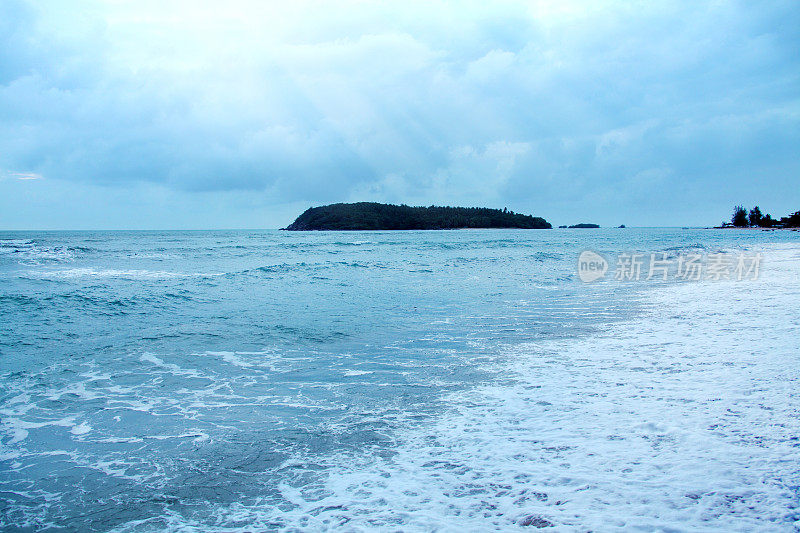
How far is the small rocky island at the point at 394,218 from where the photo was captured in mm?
162500

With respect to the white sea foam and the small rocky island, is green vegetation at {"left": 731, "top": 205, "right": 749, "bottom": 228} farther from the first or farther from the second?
the white sea foam

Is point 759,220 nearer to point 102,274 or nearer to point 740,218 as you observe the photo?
point 740,218

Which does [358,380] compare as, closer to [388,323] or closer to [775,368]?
[388,323]

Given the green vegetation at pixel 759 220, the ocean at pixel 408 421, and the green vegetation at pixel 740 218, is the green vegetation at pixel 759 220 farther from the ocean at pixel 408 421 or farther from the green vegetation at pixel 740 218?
the ocean at pixel 408 421

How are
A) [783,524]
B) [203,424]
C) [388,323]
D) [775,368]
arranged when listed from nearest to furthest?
[783,524]
[203,424]
[775,368]
[388,323]

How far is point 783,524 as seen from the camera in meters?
3.10

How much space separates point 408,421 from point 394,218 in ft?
548

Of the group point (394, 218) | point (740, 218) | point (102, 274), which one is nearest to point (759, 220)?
point (740, 218)

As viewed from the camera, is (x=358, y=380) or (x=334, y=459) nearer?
(x=334, y=459)

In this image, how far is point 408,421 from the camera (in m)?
5.34

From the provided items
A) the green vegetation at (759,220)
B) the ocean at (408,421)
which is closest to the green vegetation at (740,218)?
the green vegetation at (759,220)

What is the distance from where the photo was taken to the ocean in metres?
3.56

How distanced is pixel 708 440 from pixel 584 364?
9.59ft

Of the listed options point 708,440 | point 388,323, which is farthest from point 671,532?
point 388,323
